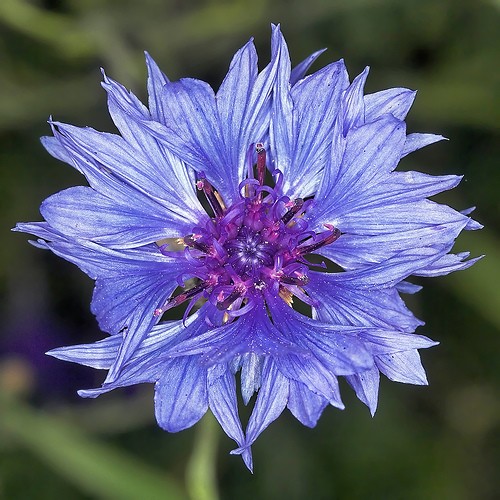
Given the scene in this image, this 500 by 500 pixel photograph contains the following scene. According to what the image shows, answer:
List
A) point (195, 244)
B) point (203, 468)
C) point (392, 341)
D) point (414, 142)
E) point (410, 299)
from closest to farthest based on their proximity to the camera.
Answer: point (392, 341), point (414, 142), point (195, 244), point (203, 468), point (410, 299)

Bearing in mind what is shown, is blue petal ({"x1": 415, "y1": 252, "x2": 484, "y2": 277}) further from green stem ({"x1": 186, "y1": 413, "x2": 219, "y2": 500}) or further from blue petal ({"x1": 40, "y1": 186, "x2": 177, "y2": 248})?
green stem ({"x1": 186, "y1": 413, "x2": 219, "y2": 500})

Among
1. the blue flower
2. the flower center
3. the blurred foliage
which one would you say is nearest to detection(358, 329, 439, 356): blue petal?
the blue flower

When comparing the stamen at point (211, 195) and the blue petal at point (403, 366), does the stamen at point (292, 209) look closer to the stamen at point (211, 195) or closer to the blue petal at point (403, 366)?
the stamen at point (211, 195)

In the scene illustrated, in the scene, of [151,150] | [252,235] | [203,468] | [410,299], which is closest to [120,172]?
[151,150]

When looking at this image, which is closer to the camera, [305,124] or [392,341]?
[392,341]

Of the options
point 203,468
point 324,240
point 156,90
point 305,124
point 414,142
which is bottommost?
point 203,468

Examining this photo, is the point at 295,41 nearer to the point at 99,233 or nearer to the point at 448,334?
the point at 448,334

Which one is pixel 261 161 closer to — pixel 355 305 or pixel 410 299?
pixel 355 305
